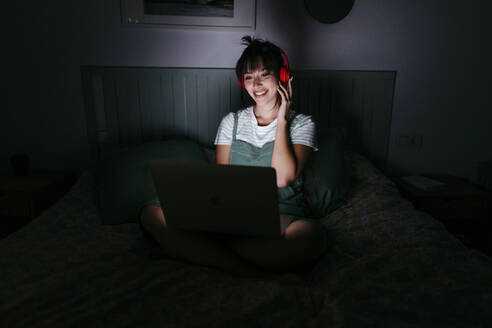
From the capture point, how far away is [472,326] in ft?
2.17

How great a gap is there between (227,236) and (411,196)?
4.25 feet

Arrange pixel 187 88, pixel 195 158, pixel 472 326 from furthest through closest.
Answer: pixel 187 88, pixel 195 158, pixel 472 326

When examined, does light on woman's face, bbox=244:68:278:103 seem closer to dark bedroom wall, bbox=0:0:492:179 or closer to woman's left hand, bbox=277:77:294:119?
woman's left hand, bbox=277:77:294:119

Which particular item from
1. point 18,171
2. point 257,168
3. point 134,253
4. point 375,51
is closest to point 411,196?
point 375,51

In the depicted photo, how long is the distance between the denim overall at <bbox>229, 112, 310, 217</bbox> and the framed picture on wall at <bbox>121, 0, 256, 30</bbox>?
0.78m

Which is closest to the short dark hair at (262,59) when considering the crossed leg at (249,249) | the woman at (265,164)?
the woman at (265,164)

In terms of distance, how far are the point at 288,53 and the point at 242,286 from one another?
1.57 meters

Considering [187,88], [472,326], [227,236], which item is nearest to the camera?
[472,326]

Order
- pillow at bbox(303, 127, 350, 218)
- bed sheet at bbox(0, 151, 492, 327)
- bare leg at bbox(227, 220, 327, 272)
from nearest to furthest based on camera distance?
bed sheet at bbox(0, 151, 492, 327) < bare leg at bbox(227, 220, 327, 272) < pillow at bbox(303, 127, 350, 218)

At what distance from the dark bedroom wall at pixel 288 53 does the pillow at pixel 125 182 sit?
2.21 ft

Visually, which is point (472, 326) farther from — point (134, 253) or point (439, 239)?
point (134, 253)

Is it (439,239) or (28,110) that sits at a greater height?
(28,110)

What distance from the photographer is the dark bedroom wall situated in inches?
72.8

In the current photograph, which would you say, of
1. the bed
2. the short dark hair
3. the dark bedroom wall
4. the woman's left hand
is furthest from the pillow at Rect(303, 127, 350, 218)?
the dark bedroom wall
